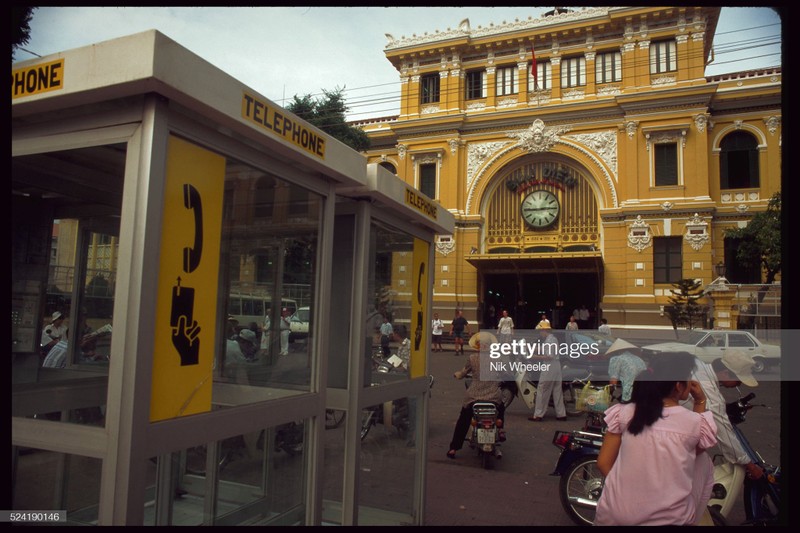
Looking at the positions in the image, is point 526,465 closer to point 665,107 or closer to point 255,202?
point 255,202

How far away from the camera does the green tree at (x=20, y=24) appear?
2.14 meters

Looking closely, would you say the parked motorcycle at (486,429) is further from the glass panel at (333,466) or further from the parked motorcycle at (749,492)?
the glass panel at (333,466)

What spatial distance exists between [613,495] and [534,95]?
87.6 feet

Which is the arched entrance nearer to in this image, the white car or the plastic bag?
the white car

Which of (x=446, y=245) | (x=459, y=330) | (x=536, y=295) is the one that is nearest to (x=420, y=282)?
(x=459, y=330)

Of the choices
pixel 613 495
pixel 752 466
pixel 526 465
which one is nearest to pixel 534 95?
pixel 526 465

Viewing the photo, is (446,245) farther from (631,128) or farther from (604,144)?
(631,128)

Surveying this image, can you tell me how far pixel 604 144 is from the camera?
25.7 m

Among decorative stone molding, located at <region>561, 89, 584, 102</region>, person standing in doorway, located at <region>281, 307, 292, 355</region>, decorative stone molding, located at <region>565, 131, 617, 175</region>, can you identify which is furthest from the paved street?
decorative stone molding, located at <region>561, 89, 584, 102</region>

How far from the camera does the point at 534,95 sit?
2709cm

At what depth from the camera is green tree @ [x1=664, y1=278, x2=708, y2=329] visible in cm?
2208

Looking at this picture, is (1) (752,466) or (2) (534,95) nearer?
(1) (752,466)

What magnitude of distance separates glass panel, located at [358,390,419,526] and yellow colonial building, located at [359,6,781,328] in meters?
20.5

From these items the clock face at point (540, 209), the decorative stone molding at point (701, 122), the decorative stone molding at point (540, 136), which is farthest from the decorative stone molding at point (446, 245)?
the decorative stone molding at point (701, 122)
